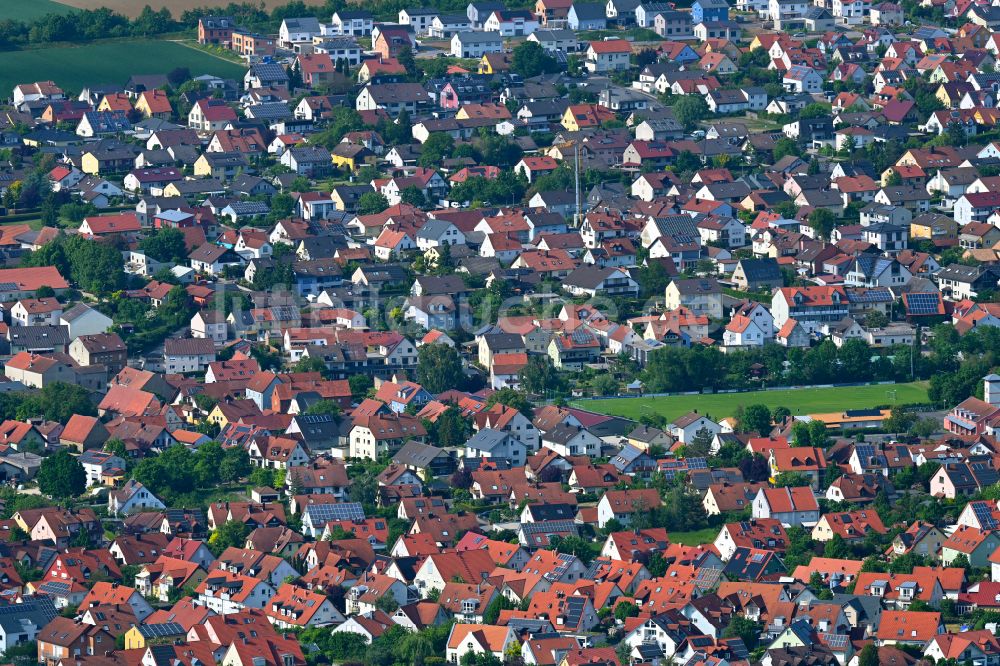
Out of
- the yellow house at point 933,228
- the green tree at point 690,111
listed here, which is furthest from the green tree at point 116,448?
the green tree at point 690,111

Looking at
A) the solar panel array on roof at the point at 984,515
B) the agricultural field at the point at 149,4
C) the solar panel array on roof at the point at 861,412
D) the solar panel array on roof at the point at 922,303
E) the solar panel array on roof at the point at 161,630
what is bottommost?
the solar panel array on roof at the point at 861,412

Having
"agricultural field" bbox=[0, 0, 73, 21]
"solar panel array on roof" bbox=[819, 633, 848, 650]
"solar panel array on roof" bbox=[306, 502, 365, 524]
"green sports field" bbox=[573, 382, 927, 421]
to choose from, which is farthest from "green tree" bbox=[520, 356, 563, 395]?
"agricultural field" bbox=[0, 0, 73, 21]

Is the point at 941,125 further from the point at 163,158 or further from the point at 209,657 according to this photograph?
the point at 209,657

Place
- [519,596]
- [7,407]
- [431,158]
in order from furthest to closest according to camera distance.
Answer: [431,158]
[7,407]
[519,596]

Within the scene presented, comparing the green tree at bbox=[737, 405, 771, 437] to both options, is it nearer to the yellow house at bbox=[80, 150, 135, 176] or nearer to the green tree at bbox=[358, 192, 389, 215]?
the green tree at bbox=[358, 192, 389, 215]

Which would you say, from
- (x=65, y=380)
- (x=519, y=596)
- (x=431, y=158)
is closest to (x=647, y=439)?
(x=519, y=596)

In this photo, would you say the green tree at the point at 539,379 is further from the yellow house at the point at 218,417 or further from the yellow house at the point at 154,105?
the yellow house at the point at 154,105

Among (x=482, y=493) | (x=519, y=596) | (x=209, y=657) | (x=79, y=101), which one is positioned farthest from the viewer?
(x=79, y=101)
